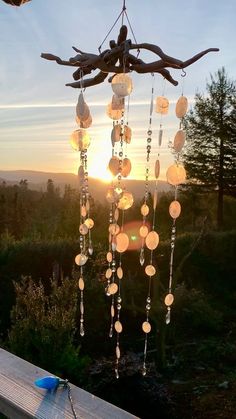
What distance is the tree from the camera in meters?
14.8

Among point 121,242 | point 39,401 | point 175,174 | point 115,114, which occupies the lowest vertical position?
point 39,401

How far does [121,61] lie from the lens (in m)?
1.00

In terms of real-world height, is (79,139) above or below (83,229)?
above

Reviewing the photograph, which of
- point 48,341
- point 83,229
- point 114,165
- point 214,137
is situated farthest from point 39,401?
point 214,137

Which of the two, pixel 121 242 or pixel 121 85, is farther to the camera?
pixel 121 242

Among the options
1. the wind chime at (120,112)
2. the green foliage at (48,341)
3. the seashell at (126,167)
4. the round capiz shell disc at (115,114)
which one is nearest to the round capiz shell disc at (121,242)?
the wind chime at (120,112)

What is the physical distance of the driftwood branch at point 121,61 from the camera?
37.5 inches

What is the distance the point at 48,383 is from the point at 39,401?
0.06 metres

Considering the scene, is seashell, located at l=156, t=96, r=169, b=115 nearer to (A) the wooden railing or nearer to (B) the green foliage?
(A) the wooden railing

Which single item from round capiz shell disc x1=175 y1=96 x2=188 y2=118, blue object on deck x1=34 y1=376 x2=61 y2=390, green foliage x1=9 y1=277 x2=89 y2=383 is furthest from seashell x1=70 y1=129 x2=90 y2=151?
green foliage x1=9 y1=277 x2=89 y2=383

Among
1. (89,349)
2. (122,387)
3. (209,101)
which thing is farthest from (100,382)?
(209,101)

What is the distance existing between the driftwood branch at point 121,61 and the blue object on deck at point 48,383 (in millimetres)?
745

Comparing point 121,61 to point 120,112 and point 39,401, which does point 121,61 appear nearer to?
point 120,112

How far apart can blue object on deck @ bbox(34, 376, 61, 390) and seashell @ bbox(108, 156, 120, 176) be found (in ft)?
1.85
